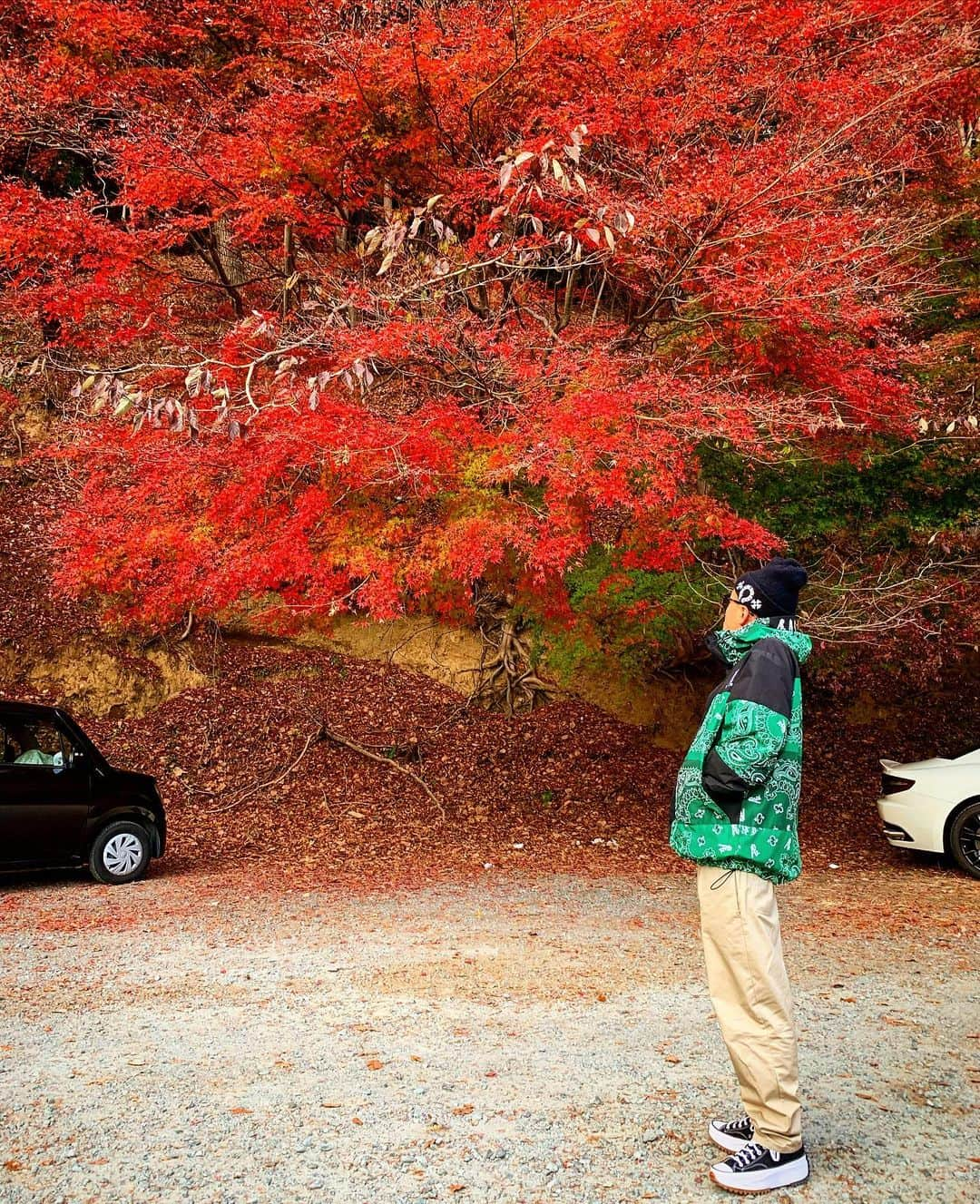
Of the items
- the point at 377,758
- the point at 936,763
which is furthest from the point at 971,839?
the point at 377,758

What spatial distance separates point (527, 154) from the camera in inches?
213

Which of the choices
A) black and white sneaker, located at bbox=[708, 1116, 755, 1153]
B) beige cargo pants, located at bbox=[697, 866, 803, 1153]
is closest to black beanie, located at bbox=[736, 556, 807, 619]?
beige cargo pants, located at bbox=[697, 866, 803, 1153]

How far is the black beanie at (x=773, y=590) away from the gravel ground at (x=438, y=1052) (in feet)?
5.54

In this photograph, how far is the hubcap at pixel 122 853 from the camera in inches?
295

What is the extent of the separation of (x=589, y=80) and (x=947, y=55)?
145 inches

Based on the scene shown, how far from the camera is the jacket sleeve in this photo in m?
2.79

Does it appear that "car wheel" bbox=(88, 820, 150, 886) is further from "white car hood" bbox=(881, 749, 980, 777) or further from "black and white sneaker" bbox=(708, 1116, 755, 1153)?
"white car hood" bbox=(881, 749, 980, 777)

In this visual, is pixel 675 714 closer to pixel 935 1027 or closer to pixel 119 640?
pixel 119 640

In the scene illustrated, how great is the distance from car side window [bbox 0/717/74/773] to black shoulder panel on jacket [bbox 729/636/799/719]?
5937 millimetres

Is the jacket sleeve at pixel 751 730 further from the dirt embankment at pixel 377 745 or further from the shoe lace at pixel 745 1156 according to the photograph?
the dirt embankment at pixel 377 745

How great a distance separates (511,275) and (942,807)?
19.4ft

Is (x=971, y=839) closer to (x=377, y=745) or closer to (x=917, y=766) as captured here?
(x=917, y=766)

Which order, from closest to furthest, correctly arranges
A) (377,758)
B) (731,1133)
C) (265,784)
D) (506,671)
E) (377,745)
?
(731,1133) < (265,784) < (377,758) < (377,745) < (506,671)

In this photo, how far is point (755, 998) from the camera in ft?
9.14
